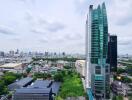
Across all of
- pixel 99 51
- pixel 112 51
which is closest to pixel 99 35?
pixel 99 51

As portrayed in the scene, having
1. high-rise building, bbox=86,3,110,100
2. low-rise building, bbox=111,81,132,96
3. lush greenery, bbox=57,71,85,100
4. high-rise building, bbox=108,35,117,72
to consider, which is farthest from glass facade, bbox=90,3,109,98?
high-rise building, bbox=108,35,117,72

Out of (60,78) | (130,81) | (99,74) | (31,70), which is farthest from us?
(31,70)

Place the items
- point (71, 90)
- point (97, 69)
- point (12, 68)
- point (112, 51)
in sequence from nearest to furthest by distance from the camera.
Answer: point (71, 90)
point (97, 69)
point (112, 51)
point (12, 68)

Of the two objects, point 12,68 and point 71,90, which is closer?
point 71,90

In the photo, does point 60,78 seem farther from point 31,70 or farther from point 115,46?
point 31,70

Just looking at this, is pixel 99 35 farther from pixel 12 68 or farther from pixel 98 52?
pixel 12 68

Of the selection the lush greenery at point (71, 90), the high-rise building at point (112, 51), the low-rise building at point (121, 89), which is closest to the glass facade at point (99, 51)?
the low-rise building at point (121, 89)

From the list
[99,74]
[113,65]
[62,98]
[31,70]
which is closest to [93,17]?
[99,74]

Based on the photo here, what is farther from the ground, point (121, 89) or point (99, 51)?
point (99, 51)

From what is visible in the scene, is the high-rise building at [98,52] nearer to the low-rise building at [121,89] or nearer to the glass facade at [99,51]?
the glass facade at [99,51]

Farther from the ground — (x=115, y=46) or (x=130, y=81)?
(x=115, y=46)
